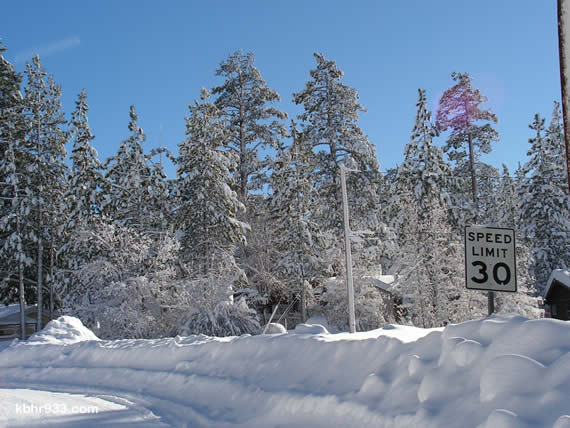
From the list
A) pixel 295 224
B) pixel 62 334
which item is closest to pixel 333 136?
pixel 295 224

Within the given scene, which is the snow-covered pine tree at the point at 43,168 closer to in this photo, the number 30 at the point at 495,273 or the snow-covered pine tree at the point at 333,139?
the snow-covered pine tree at the point at 333,139

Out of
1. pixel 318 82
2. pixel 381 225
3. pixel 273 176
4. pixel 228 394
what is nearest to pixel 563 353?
pixel 228 394

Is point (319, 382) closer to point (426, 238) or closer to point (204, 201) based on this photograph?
point (426, 238)

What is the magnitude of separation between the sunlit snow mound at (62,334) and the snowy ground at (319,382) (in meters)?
2.70

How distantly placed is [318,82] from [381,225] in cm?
1137

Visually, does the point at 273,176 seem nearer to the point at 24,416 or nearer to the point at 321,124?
the point at 321,124

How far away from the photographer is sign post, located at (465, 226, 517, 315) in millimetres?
7062

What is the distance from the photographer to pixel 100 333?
993 inches

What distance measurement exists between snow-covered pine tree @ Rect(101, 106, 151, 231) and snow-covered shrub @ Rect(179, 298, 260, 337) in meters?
11.3

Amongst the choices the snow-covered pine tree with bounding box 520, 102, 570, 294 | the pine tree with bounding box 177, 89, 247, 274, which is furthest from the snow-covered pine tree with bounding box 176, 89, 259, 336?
the snow-covered pine tree with bounding box 520, 102, 570, 294

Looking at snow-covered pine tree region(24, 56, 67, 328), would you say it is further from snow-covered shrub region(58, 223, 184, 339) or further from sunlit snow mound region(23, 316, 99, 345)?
sunlit snow mound region(23, 316, 99, 345)

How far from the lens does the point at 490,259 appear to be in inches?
284

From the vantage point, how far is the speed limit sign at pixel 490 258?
7.06 m

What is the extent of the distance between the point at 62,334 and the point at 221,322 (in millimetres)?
7509
